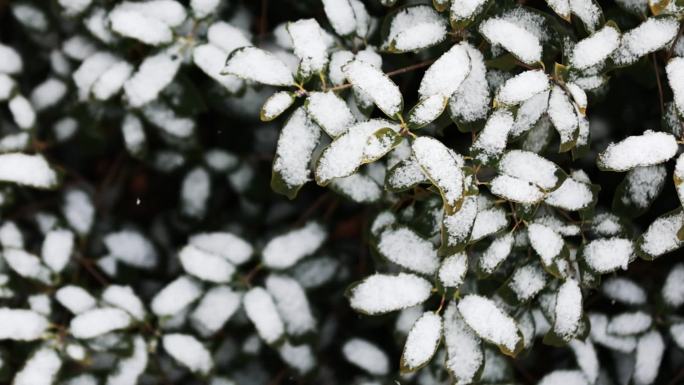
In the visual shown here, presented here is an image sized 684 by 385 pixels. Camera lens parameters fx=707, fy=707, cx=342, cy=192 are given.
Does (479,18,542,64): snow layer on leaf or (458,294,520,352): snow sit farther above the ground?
(479,18,542,64): snow layer on leaf

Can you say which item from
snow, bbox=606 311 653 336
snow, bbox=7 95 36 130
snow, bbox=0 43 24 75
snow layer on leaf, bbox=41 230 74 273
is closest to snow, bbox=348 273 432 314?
snow, bbox=606 311 653 336

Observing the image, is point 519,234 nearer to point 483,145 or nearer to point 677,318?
point 483,145

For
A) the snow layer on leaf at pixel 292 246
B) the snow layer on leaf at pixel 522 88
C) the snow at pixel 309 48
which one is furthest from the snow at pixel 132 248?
the snow layer on leaf at pixel 522 88

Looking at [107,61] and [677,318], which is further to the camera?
[107,61]

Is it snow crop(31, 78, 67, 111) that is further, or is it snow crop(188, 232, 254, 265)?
snow crop(31, 78, 67, 111)

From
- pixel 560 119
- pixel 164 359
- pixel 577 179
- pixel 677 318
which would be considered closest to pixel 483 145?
pixel 560 119

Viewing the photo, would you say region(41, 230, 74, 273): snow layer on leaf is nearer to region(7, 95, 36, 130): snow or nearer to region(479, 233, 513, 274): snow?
region(7, 95, 36, 130): snow
